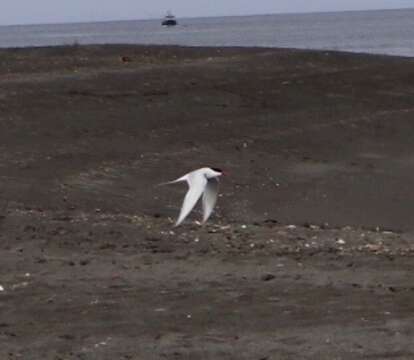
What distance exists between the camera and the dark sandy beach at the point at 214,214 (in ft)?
25.5

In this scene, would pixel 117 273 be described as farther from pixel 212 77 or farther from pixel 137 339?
pixel 212 77

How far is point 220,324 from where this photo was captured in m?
7.90

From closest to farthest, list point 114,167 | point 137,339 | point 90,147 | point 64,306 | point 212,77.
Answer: point 137,339
point 64,306
point 114,167
point 90,147
point 212,77

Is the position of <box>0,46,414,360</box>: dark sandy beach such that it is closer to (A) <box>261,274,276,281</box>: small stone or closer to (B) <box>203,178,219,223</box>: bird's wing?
(A) <box>261,274,276,281</box>: small stone

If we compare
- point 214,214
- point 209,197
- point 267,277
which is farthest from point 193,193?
point 214,214

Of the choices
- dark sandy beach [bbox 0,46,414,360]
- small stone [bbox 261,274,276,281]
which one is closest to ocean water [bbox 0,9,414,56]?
dark sandy beach [bbox 0,46,414,360]

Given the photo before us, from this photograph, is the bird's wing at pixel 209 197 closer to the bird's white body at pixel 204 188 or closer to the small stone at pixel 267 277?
the bird's white body at pixel 204 188

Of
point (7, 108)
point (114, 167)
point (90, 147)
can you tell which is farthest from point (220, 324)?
point (7, 108)

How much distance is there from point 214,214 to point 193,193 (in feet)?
17.4

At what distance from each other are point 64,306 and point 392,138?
1139cm

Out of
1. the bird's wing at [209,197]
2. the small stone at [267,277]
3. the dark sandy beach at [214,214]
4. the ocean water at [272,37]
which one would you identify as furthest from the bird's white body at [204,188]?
the ocean water at [272,37]

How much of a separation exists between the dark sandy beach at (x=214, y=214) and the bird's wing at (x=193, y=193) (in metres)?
0.61

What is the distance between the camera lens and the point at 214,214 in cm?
1305

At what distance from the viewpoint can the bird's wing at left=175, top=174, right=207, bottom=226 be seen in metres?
7.61
